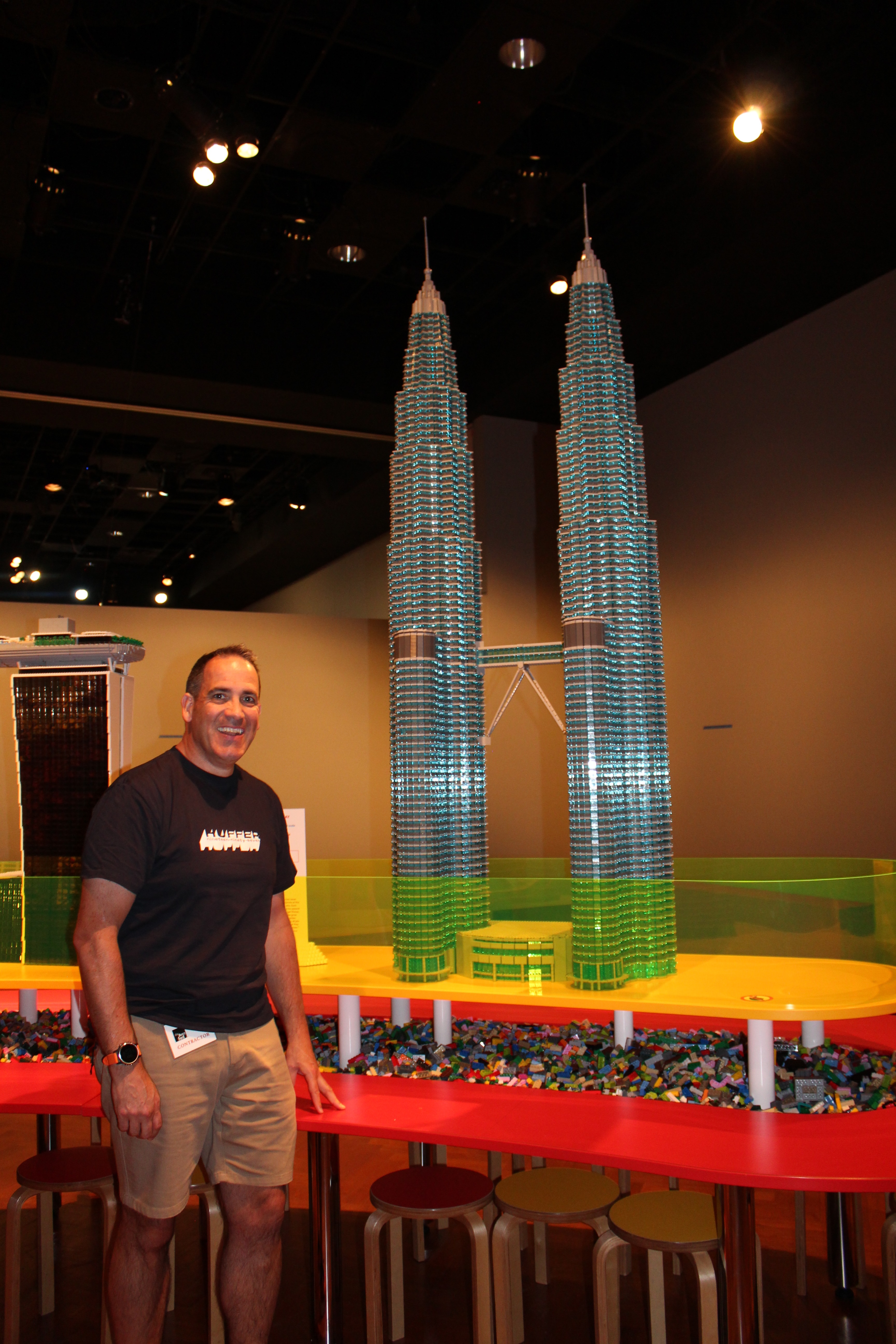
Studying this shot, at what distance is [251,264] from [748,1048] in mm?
5238

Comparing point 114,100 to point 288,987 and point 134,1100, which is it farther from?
point 134,1100

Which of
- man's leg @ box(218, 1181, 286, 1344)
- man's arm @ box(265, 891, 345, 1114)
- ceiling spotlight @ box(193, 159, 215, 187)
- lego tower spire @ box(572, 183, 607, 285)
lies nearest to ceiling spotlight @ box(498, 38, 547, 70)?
ceiling spotlight @ box(193, 159, 215, 187)

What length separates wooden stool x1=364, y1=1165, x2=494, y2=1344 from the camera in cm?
249

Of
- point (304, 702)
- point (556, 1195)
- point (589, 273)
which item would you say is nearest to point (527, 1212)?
point (556, 1195)

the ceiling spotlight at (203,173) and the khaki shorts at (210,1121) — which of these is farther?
the ceiling spotlight at (203,173)

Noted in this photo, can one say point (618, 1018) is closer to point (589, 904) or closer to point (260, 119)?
point (589, 904)

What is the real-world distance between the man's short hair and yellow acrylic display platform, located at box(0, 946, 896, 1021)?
0.95 m

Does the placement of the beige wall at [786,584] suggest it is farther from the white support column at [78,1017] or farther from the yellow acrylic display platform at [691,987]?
the white support column at [78,1017]

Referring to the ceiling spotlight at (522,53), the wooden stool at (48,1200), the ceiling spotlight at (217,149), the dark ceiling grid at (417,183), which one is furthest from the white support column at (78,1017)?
the ceiling spotlight at (522,53)

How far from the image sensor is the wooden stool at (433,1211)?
8.17 feet

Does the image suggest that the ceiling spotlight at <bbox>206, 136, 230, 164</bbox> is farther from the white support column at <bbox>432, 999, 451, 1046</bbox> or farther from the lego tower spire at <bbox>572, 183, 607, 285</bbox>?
the white support column at <bbox>432, 999, 451, 1046</bbox>

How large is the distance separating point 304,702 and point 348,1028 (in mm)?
4933

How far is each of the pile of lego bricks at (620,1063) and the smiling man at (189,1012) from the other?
2.38ft

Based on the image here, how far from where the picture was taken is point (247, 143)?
14.6 feet
